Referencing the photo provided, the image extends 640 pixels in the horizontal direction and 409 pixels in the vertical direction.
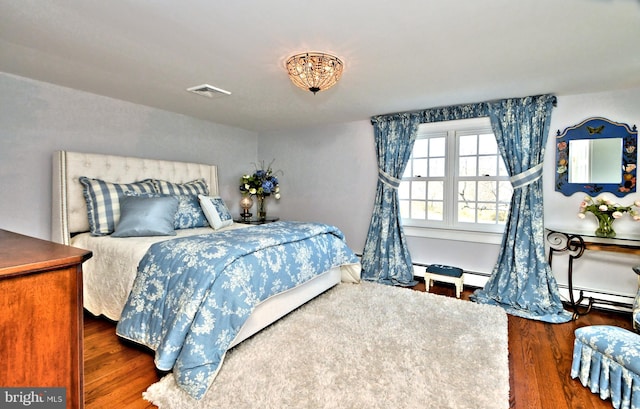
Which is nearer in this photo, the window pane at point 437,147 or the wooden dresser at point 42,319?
the wooden dresser at point 42,319

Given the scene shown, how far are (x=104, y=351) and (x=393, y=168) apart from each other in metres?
3.38

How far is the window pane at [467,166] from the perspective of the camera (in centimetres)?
362

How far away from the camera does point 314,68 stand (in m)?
2.10

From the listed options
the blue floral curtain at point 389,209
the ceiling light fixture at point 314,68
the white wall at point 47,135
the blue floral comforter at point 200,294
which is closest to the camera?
the blue floral comforter at point 200,294

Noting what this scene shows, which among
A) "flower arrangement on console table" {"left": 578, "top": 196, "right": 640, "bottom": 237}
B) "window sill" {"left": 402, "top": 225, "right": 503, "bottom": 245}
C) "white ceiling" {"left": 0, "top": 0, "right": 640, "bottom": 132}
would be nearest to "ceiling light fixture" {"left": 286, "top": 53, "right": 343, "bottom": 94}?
"white ceiling" {"left": 0, "top": 0, "right": 640, "bottom": 132}

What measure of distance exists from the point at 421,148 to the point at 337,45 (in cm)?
230

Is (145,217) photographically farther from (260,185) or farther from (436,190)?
(436,190)

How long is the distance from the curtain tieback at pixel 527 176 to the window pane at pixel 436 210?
0.87 metres

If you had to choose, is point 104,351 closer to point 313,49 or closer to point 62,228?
point 62,228

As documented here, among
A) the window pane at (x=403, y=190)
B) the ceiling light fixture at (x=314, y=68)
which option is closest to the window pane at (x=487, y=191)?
the window pane at (x=403, y=190)

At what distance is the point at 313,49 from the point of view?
208 centimetres

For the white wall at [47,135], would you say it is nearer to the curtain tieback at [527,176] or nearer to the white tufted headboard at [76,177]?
the white tufted headboard at [76,177]

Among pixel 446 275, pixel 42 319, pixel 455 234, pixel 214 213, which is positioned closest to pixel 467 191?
pixel 455 234

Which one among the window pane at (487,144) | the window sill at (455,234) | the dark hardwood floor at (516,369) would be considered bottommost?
the dark hardwood floor at (516,369)
